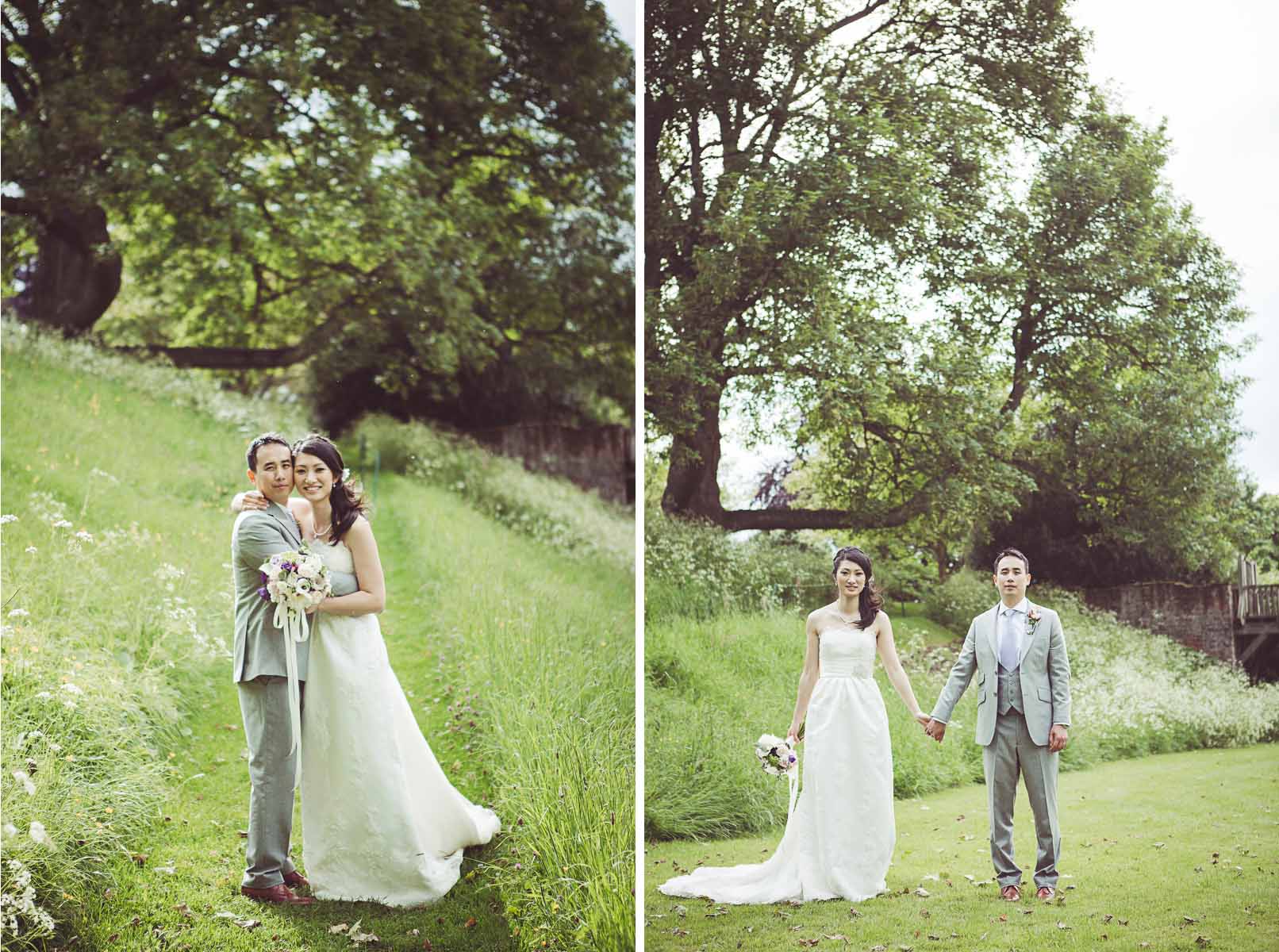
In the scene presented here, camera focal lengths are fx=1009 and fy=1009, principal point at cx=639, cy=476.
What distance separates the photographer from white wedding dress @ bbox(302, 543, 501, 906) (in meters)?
2.92

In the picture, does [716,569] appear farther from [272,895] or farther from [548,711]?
[272,895]

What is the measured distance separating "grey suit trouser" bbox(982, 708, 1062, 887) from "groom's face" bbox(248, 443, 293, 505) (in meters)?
2.35

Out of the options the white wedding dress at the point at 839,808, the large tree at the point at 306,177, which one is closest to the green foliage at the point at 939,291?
the white wedding dress at the point at 839,808

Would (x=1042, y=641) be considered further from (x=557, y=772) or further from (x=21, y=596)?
(x=21, y=596)

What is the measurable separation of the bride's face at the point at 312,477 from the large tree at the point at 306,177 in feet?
2.71

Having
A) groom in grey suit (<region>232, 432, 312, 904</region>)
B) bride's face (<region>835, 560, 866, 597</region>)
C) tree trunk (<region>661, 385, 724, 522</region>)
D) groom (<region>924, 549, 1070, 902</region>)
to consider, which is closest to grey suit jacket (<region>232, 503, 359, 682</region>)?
groom in grey suit (<region>232, 432, 312, 904</region>)

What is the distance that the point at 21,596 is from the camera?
3.16m

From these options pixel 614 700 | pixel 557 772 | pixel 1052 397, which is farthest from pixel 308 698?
pixel 1052 397

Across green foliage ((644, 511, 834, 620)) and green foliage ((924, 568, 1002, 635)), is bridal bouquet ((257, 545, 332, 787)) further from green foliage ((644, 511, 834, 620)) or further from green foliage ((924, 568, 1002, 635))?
green foliage ((924, 568, 1002, 635))

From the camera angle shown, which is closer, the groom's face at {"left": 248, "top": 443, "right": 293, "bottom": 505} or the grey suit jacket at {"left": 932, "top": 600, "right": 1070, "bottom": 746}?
the groom's face at {"left": 248, "top": 443, "right": 293, "bottom": 505}

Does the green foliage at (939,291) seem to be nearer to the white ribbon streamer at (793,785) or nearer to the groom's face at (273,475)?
the white ribbon streamer at (793,785)

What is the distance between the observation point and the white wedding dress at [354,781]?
9.59 ft

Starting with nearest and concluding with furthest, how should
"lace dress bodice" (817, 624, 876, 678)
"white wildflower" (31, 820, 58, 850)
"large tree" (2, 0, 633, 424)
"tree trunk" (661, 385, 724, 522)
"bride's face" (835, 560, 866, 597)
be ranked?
"white wildflower" (31, 820, 58, 850) < "lace dress bodice" (817, 624, 876, 678) < "bride's face" (835, 560, 866, 597) < "large tree" (2, 0, 633, 424) < "tree trunk" (661, 385, 724, 522)

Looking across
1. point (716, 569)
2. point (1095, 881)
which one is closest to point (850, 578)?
point (716, 569)
